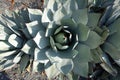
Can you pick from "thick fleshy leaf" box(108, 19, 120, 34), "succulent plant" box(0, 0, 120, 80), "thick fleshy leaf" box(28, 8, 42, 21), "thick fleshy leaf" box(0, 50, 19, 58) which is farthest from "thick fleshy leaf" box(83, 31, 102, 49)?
"thick fleshy leaf" box(0, 50, 19, 58)

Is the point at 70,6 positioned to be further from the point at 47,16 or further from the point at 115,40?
the point at 115,40

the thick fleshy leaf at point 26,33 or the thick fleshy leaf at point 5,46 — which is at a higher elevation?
the thick fleshy leaf at point 26,33

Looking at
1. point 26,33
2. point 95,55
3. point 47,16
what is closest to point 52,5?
point 47,16

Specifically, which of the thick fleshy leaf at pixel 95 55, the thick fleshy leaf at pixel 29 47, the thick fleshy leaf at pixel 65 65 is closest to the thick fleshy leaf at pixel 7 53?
the thick fleshy leaf at pixel 29 47

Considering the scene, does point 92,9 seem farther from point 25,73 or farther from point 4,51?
point 25,73

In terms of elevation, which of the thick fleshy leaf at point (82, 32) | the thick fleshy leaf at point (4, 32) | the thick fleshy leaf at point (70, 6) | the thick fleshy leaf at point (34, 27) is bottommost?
the thick fleshy leaf at point (4, 32)

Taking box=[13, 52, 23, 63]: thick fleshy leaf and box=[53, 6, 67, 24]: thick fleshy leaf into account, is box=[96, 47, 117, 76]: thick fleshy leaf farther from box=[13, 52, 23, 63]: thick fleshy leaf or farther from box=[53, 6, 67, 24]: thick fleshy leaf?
box=[13, 52, 23, 63]: thick fleshy leaf

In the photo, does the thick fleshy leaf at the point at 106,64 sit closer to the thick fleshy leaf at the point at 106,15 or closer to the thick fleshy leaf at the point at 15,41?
the thick fleshy leaf at the point at 106,15

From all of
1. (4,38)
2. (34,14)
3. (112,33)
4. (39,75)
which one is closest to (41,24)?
(34,14)
